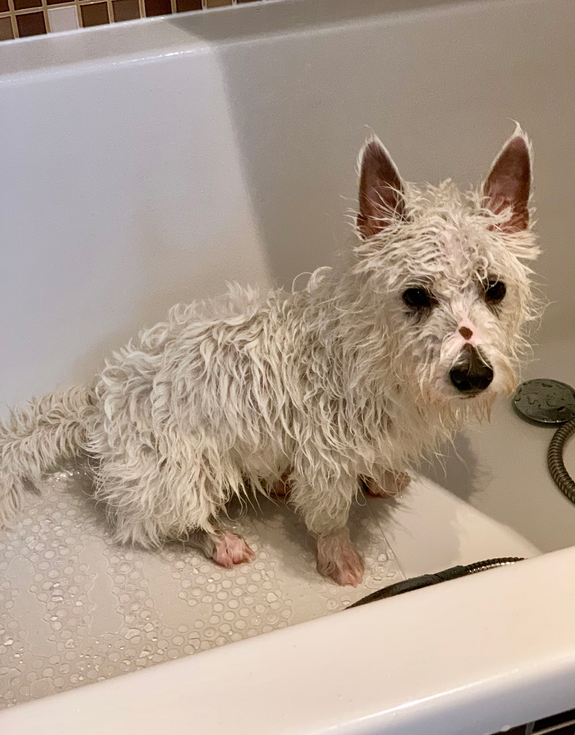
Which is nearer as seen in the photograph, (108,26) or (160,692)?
(160,692)

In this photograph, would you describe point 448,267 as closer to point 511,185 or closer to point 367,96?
point 511,185

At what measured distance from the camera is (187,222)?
3.97 ft

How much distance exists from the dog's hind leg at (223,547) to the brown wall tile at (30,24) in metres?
0.84

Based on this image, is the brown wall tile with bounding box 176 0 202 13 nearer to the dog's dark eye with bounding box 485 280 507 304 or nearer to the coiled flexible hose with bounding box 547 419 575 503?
the dog's dark eye with bounding box 485 280 507 304

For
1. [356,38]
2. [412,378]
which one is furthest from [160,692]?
[356,38]

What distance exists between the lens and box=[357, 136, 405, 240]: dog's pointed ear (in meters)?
0.75

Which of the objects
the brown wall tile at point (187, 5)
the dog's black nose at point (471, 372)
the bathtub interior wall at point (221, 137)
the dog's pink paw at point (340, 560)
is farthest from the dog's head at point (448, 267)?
the brown wall tile at point (187, 5)

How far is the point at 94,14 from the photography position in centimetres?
118

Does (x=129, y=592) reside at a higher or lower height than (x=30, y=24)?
lower

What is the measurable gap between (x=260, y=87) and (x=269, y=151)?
0.10 m

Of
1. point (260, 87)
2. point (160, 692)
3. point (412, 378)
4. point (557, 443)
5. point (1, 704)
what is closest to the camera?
point (160, 692)

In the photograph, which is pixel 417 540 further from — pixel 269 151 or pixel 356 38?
pixel 356 38

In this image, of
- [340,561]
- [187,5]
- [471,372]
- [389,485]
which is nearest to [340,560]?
[340,561]

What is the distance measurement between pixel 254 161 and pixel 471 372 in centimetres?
63
